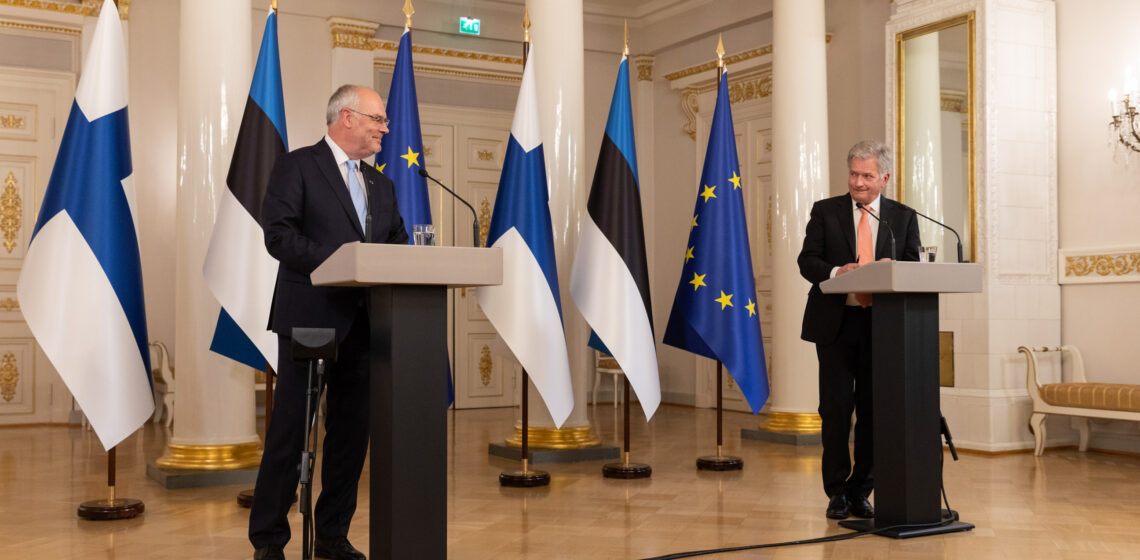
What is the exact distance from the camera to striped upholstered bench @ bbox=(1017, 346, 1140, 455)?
6.21 metres

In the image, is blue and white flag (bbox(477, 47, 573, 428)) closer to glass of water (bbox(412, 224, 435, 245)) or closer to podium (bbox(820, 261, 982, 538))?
podium (bbox(820, 261, 982, 538))

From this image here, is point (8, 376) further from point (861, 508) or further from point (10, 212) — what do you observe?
point (861, 508)

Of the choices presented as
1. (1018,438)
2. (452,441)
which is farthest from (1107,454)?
(452,441)

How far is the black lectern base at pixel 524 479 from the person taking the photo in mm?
5383

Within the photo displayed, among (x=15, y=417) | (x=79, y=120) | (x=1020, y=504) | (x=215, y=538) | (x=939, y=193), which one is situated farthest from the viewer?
(x=15, y=417)

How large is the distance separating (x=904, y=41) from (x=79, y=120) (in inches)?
224

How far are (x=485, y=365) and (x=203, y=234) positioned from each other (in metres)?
5.04

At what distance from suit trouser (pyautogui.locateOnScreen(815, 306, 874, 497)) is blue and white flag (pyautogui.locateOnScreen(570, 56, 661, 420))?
1293 millimetres

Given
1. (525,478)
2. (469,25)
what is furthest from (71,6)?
(525,478)

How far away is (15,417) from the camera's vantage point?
8.41 m

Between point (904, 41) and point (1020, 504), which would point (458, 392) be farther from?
point (1020, 504)

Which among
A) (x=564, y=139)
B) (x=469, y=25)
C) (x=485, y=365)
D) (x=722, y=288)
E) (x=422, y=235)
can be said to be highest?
(x=469, y=25)

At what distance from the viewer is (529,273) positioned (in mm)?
5383

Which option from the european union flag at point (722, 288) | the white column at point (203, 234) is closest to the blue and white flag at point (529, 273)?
the european union flag at point (722, 288)
